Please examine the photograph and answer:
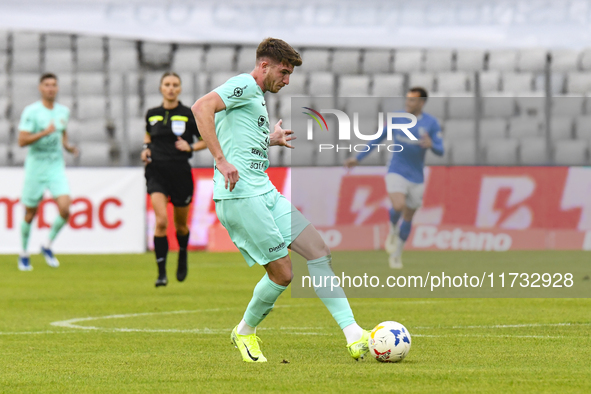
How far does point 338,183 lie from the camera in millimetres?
16484

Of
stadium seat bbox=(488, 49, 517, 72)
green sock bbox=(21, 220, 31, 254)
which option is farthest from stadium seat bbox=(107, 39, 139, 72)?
green sock bbox=(21, 220, 31, 254)

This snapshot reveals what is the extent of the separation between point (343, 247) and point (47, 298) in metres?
7.67

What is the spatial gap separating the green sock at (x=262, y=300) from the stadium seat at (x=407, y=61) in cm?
1561

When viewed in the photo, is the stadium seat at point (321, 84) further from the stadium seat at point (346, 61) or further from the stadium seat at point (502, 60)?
the stadium seat at point (502, 60)

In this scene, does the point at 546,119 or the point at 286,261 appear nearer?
the point at 286,261

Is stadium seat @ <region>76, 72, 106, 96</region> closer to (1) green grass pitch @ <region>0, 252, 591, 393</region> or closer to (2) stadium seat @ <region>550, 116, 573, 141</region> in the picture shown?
(2) stadium seat @ <region>550, 116, 573, 141</region>

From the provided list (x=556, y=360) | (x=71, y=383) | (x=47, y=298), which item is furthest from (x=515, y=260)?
(x=71, y=383)

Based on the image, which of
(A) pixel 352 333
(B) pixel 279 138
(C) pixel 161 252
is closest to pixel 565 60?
(C) pixel 161 252

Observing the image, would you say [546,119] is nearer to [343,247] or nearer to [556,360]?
[343,247]

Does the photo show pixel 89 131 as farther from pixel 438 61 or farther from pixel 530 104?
pixel 530 104

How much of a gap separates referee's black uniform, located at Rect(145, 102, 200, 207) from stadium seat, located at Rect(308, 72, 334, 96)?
9.24 meters

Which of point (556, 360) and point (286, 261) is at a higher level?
point (286, 261)

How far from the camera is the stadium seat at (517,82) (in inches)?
768

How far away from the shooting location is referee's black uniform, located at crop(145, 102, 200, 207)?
33.9ft
